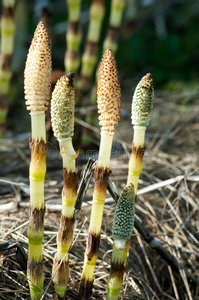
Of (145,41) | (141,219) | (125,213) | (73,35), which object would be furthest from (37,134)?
(145,41)

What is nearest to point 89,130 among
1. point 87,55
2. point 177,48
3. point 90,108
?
point 90,108

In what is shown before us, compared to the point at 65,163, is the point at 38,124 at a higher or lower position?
higher

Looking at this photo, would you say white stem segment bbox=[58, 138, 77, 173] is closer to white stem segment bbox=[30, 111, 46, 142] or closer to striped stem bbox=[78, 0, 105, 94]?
white stem segment bbox=[30, 111, 46, 142]

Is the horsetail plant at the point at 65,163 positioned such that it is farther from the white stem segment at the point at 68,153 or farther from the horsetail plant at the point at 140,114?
the horsetail plant at the point at 140,114

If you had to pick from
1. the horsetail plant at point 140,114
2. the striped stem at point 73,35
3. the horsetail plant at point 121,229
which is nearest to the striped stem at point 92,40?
the striped stem at point 73,35

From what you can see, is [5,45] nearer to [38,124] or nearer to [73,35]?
[73,35]

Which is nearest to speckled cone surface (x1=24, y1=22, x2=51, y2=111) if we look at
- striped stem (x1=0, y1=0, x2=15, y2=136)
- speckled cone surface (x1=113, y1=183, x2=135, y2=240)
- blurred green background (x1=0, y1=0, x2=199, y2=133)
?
speckled cone surface (x1=113, y1=183, x2=135, y2=240)

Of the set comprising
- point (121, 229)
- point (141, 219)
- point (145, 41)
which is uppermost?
point (145, 41)
